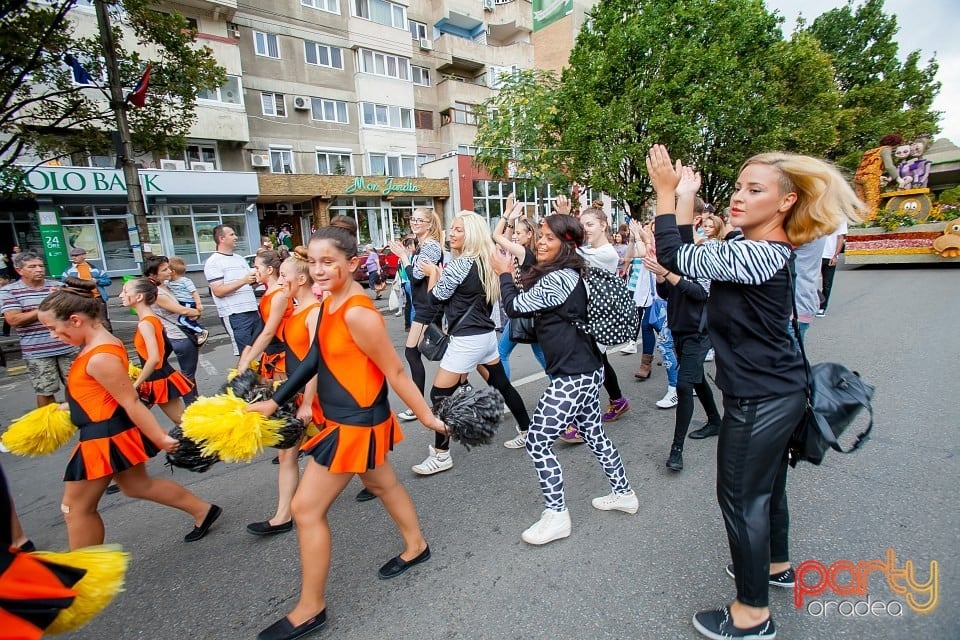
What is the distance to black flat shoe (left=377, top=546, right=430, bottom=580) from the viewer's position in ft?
8.19

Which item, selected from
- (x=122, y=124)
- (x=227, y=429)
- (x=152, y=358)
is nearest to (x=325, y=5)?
(x=122, y=124)

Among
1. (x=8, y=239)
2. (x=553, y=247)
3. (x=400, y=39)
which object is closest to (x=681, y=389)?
(x=553, y=247)

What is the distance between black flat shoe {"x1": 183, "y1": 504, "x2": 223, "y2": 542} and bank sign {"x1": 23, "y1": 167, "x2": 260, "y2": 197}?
55.5ft

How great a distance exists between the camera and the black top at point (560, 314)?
2652 millimetres

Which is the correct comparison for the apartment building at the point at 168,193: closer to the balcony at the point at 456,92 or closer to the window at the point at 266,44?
the window at the point at 266,44

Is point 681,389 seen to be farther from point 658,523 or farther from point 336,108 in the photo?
point 336,108

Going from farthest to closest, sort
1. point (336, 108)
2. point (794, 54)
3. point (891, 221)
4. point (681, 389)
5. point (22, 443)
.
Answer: point (336, 108)
point (794, 54)
point (891, 221)
point (681, 389)
point (22, 443)

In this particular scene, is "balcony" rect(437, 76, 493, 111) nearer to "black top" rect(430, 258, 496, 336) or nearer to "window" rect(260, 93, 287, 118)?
"window" rect(260, 93, 287, 118)

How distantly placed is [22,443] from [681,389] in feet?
13.4

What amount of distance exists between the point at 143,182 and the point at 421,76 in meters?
16.9

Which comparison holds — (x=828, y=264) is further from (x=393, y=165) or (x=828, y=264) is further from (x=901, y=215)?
(x=393, y=165)

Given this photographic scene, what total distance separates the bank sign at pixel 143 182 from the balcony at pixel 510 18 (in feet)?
66.1

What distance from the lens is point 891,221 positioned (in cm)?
1357

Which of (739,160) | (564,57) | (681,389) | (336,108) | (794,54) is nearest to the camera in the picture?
(681,389)
